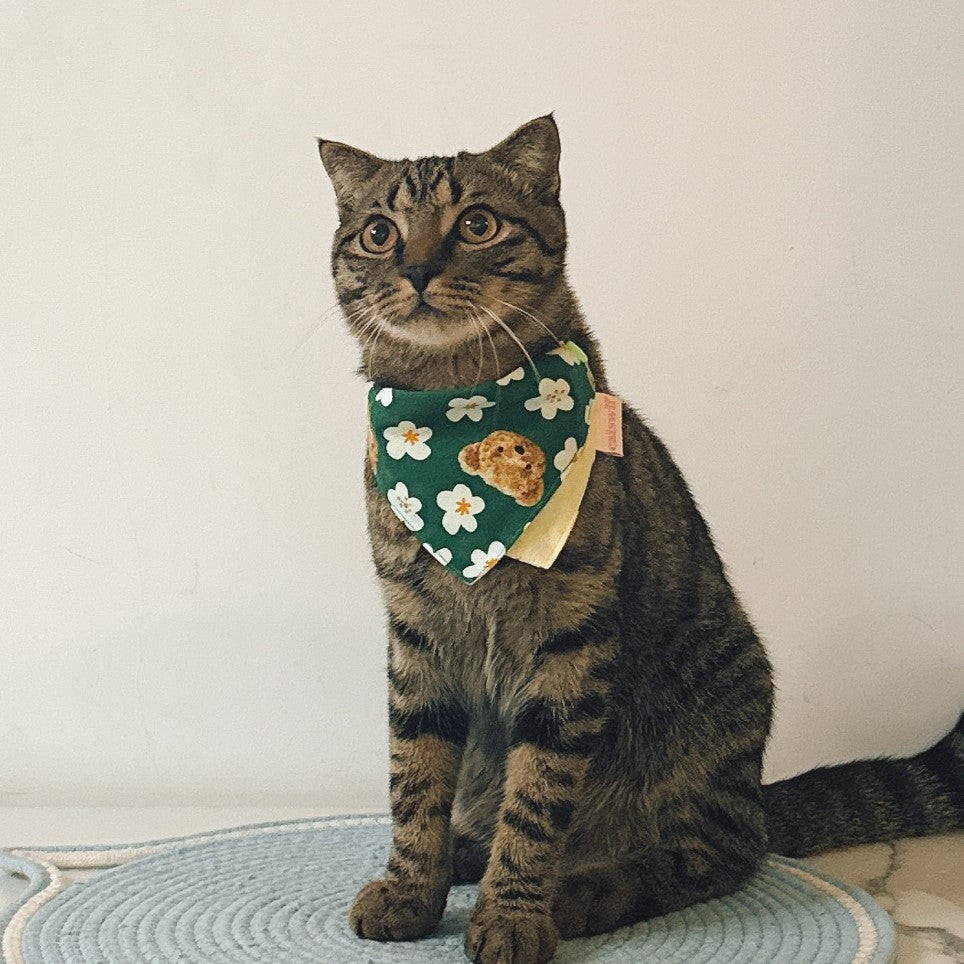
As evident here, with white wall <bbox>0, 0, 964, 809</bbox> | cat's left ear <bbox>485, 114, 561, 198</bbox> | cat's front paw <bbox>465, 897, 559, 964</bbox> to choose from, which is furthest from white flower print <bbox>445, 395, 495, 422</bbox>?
white wall <bbox>0, 0, 964, 809</bbox>

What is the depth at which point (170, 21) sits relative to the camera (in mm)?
1895

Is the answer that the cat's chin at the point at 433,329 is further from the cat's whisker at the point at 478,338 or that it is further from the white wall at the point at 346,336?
the white wall at the point at 346,336

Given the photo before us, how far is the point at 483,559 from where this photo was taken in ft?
4.23

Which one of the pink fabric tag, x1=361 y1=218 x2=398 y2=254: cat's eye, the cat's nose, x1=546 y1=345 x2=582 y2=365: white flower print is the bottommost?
the pink fabric tag

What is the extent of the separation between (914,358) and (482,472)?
881mm

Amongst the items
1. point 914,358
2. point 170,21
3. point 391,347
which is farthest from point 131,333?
point 914,358

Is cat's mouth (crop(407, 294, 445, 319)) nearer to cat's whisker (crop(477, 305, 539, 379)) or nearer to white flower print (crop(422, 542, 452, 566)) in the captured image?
cat's whisker (crop(477, 305, 539, 379))

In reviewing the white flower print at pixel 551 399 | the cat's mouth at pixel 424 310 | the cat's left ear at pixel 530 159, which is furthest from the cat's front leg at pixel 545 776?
the cat's left ear at pixel 530 159

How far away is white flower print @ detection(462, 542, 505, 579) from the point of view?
129 centimetres

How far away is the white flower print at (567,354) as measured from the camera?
53.4 inches

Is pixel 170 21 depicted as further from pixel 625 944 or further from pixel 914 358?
pixel 625 944

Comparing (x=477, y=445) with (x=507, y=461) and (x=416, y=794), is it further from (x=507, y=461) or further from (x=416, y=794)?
(x=416, y=794)

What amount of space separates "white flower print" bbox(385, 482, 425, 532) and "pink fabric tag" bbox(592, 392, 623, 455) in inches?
8.1

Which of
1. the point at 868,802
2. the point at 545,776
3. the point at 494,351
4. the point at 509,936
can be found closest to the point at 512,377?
the point at 494,351
